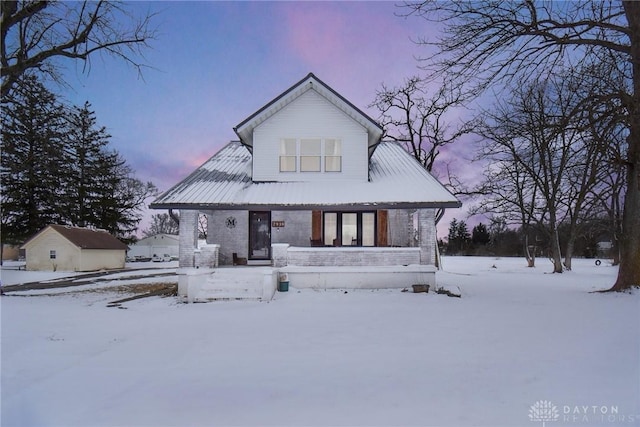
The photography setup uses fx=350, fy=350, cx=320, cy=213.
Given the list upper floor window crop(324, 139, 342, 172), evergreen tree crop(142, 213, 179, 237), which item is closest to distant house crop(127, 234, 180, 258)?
evergreen tree crop(142, 213, 179, 237)

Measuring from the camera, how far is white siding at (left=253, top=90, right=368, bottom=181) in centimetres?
1594

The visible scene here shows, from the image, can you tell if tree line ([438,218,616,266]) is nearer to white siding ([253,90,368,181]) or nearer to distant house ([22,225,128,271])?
white siding ([253,90,368,181])

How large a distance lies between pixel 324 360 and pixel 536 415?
10.2ft

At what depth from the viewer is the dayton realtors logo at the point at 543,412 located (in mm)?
4117

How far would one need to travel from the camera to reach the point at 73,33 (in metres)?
10.7

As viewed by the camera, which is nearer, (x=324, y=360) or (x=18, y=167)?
(x=324, y=360)

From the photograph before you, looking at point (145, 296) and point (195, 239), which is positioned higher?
point (195, 239)

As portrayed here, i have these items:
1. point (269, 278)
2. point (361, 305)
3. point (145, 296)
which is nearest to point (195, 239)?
point (145, 296)

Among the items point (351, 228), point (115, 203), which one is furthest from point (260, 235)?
point (115, 203)

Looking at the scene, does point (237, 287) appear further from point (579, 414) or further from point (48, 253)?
point (48, 253)

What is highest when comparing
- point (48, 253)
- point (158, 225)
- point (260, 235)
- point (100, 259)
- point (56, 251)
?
point (158, 225)

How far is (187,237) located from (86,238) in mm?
21498

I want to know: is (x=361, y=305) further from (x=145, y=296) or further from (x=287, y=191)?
(x=145, y=296)

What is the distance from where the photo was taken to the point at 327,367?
566 cm
